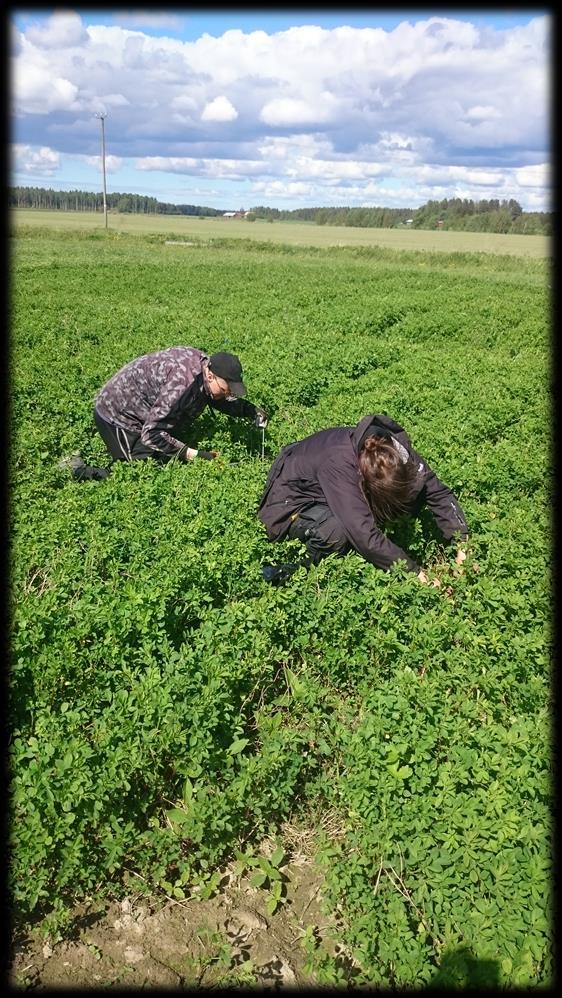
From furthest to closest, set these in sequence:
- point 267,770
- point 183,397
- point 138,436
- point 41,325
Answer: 1. point 41,325
2. point 138,436
3. point 183,397
4. point 267,770

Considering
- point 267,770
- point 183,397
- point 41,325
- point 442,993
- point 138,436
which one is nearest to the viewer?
point 442,993

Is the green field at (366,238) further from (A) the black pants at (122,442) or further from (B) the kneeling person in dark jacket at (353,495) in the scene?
(B) the kneeling person in dark jacket at (353,495)

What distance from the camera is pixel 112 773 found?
3.42 meters

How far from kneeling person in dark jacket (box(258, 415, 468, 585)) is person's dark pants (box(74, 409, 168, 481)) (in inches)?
80.7

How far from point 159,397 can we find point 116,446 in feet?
2.80

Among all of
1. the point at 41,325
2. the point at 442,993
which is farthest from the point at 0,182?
the point at 41,325

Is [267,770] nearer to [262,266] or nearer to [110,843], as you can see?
[110,843]

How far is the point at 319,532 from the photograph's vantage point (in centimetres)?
532

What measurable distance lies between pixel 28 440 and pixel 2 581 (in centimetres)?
313

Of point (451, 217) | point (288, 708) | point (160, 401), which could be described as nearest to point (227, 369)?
point (160, 401)

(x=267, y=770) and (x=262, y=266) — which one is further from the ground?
(x=262, y=266)

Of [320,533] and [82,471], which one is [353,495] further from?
[82,471]

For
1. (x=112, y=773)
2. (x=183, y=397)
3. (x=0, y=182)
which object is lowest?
(x=112, y=773)

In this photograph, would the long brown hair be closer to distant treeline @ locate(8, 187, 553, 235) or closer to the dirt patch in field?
the dirt patch in field
